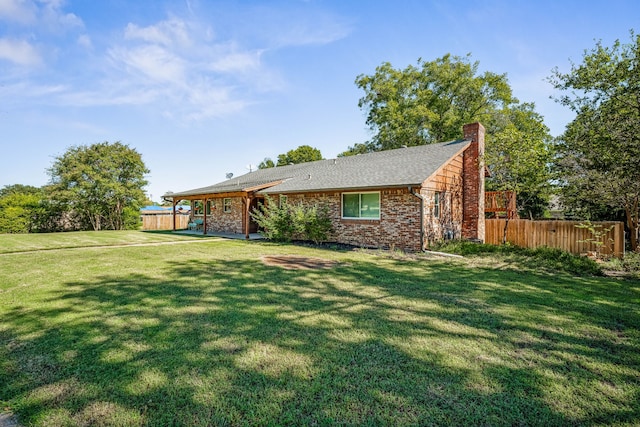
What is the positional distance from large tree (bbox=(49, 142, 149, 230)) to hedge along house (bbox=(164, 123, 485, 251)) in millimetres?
10982

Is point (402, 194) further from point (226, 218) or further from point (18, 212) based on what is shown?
point (18, 212)

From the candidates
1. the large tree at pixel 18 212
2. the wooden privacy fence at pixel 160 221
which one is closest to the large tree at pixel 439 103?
the wooden privacy fence at pixel 160 221

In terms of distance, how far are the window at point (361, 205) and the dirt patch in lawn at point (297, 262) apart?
13.2ft

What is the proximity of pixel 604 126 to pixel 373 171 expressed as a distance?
783 centimetres

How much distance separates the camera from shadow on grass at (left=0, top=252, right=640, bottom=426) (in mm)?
2379

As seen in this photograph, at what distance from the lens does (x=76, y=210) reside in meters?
22.3

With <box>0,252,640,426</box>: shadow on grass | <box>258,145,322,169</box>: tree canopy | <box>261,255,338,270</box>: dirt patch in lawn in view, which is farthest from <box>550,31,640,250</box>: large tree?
<box>258,145,322,169</box>: tree canopy

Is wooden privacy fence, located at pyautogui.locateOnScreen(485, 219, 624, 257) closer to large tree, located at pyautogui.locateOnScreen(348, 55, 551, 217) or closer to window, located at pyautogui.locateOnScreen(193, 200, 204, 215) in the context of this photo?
large tree, located at pyautogui.locateOnScreen(348, 55, 551, 217)

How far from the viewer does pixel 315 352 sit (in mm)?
3316

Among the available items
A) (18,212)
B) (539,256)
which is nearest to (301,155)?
(18,212)

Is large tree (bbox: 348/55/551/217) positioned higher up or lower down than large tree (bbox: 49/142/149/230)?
higher up

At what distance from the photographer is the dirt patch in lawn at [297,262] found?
325 inches

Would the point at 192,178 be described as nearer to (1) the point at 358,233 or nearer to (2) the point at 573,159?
(1) the point at 358,233

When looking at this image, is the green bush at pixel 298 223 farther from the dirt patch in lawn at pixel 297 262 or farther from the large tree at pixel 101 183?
the large tree at pixel 101 183
